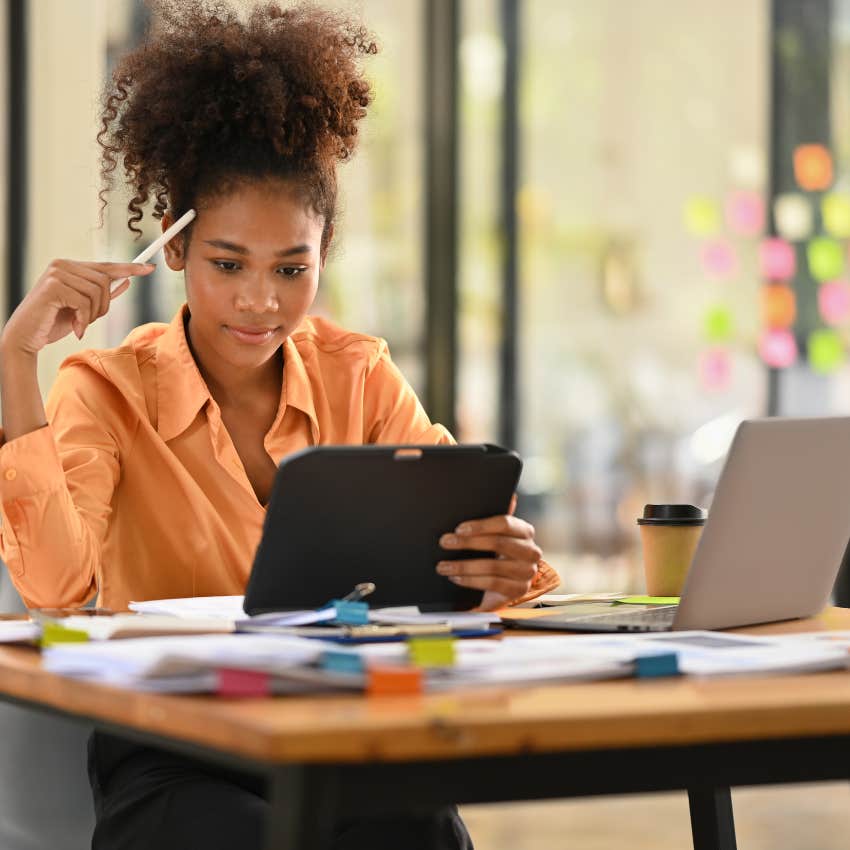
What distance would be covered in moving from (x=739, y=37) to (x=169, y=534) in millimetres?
3949

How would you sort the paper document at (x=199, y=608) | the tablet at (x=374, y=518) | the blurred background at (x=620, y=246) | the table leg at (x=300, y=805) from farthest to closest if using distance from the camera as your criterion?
1. the blurred background at (x=620, y=246)
2. the paper document at (x=199, y=608)
3. the tablet at (x=374, y=518)
4. the table leg at (x=300, y=805)

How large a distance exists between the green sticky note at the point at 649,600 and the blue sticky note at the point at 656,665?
617 millimetres

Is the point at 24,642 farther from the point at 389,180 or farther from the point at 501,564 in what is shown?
the point at 389,180

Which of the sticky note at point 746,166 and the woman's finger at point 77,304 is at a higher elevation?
the sticky note at point 746,166

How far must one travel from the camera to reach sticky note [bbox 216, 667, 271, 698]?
3.22 ft

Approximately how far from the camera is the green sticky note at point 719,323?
5336mm

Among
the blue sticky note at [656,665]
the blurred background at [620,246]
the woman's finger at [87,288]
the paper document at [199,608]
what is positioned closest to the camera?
the blue sticky note at [656,665]

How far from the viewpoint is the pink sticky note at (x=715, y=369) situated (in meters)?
5.35

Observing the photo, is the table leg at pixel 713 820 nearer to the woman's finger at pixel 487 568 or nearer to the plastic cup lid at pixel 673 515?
the plastic cup lid at pixel 673 515

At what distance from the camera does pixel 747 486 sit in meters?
1.38

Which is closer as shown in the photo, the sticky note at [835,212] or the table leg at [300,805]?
the table leg at [300,805]

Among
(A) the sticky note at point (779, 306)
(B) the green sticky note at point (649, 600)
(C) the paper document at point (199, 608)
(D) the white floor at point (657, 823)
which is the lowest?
(D) the white floor at point (657, 823)

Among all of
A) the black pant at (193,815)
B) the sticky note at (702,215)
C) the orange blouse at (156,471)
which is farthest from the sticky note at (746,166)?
the black pant at (193,815)

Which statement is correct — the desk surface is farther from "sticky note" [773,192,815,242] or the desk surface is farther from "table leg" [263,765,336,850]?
"sticky note" [773,192,815,242]
